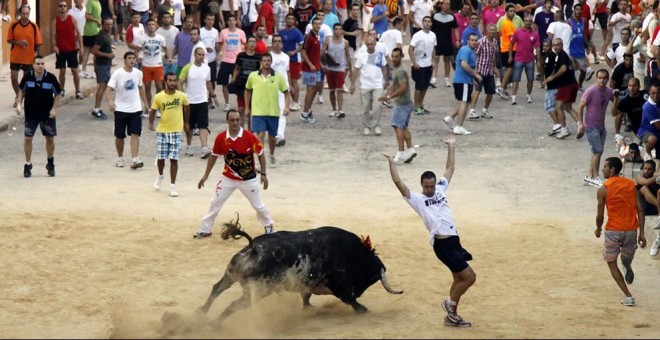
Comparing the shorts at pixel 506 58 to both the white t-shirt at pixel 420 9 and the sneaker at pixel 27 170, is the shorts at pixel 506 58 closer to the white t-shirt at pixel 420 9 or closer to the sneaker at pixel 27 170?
the white t-shirt at pixel 420 9

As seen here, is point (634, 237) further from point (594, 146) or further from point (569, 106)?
point (569, 106)

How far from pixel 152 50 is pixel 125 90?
376 centimetres

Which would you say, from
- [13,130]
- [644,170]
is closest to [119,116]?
[13,130]

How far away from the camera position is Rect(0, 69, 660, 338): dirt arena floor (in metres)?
12.9

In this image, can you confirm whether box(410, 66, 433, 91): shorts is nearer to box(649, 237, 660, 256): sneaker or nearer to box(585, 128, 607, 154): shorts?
box(585, 128, 607, 154): shorts

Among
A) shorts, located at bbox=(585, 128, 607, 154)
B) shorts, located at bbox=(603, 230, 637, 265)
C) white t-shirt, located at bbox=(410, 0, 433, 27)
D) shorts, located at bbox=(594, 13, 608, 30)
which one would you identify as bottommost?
shorts, located at bbox=(603, 230, 637, 265)

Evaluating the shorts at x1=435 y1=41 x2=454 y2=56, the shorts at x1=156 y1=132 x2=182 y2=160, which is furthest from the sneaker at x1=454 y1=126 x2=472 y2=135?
the shorts at x1=156 y1=132 x2=182 y2=160

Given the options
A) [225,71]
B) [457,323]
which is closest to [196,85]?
[225,71]

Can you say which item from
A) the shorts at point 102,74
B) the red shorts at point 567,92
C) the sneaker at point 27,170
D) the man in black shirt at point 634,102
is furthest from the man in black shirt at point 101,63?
the man in black shirt at point 634,102

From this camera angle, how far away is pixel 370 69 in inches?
939

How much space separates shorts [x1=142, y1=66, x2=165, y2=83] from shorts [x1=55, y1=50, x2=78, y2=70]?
7.03ft

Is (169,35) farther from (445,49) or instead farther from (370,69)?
(445,49)

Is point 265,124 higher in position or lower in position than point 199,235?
higher

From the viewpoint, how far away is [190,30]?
25.2m
